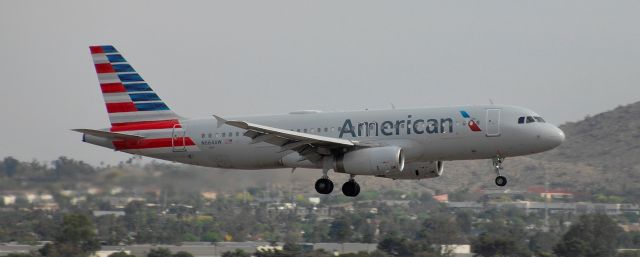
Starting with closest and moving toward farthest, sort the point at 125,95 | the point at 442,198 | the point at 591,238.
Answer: the point at 125,95 < the point at 591,238 < the point at 442,198

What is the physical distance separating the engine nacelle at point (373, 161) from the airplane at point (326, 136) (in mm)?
43

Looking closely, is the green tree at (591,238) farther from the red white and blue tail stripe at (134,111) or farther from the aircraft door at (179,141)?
the aircraft door at (179,141)

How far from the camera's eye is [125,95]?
54969mm

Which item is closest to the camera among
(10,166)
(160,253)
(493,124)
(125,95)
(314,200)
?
(493,124)

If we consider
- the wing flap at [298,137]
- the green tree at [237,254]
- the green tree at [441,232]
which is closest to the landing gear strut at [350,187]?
the wing flap at [298,137]

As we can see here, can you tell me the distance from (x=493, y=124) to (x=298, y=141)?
843 centimetres

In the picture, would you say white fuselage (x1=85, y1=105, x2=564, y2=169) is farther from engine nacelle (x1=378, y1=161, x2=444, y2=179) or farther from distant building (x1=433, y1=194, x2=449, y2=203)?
distant building (x1=433, y1=194, x2=449, y2=203)

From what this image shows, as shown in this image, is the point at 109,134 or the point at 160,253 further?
the point at 160,253

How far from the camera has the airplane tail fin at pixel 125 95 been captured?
53.9 m

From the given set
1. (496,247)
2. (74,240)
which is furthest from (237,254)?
(496,247)

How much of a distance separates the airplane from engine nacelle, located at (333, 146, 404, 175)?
0.14 feet

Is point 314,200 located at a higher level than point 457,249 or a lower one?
higher

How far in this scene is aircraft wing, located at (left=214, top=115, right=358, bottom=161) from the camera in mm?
46688

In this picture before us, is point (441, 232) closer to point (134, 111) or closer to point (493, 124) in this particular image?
point (134, 111)
